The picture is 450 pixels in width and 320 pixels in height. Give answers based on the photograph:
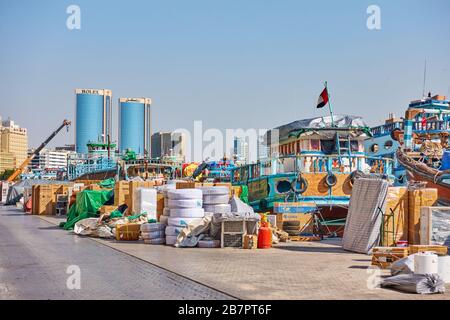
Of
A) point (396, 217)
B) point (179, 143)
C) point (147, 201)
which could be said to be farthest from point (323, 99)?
point (179, 143)

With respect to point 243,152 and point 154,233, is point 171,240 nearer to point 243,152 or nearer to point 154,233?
point 154,233

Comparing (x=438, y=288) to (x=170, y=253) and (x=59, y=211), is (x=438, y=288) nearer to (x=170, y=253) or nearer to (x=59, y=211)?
(x=170, y=253)

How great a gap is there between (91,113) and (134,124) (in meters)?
17.2

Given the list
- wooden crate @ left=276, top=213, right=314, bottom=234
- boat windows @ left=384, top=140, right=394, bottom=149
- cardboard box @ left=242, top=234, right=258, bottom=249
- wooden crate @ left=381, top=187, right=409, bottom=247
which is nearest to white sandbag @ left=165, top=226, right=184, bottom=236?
cardboard box @ left=242, top=234, right=258, bottom=249

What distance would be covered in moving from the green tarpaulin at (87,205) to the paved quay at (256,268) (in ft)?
21.0

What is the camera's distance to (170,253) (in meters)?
14.2

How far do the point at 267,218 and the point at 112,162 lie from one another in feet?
194

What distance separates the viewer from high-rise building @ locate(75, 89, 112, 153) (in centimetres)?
18300

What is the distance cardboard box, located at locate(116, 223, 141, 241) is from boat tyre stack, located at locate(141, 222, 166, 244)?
93 cm

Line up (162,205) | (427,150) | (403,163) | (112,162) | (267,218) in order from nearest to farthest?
(267,218), (162,205), (403,163), (427,150), (112,162)

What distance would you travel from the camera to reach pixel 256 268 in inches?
450

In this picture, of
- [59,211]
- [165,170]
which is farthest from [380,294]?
[165,170]

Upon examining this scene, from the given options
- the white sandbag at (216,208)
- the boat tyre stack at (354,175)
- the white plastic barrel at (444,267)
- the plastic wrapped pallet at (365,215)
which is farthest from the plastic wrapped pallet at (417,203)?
the boat tyre stack at (354,175)
